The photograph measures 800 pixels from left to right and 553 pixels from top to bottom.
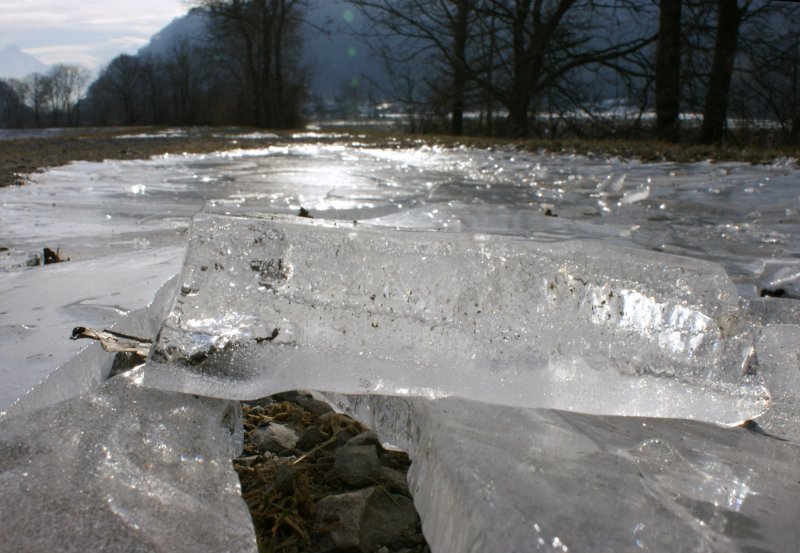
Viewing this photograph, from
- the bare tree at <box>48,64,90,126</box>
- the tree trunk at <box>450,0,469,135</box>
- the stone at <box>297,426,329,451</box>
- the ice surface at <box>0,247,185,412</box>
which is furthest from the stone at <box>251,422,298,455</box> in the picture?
the bare tree at <box>48,64,90,126</box>

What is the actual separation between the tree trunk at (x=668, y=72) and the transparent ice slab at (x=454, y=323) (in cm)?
911

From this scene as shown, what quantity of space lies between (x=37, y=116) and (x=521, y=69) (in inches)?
2214

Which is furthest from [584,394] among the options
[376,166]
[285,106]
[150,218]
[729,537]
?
[285,106]

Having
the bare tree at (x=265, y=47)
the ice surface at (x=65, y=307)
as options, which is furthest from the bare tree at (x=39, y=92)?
the ice surface at (x=65, y=307)

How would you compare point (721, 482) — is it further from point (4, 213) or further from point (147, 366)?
point (4, 213)

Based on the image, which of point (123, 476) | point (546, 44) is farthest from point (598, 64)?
point (123, 476)

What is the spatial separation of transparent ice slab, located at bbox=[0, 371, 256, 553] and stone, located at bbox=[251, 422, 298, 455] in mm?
52

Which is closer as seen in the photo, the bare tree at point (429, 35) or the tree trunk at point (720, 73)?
the tree trunk at point (720, 73)

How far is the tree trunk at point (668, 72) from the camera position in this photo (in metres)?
9.04

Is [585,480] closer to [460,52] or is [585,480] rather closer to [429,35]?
[429,35]

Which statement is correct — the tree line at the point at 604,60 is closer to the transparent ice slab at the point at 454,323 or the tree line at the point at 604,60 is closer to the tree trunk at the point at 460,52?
the tree trunk at the point at 460,52

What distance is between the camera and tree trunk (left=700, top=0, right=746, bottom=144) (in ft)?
28.5

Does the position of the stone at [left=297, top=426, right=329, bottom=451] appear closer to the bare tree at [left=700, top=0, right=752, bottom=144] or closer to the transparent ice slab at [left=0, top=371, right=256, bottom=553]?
the transparent ice slab at [left=0, top=371, right=256, bottom=553]

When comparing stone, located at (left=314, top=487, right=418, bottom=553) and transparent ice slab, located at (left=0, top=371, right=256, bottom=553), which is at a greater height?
transparent ice slab, located at (left=0, top=371, right=256, bottom=553)
